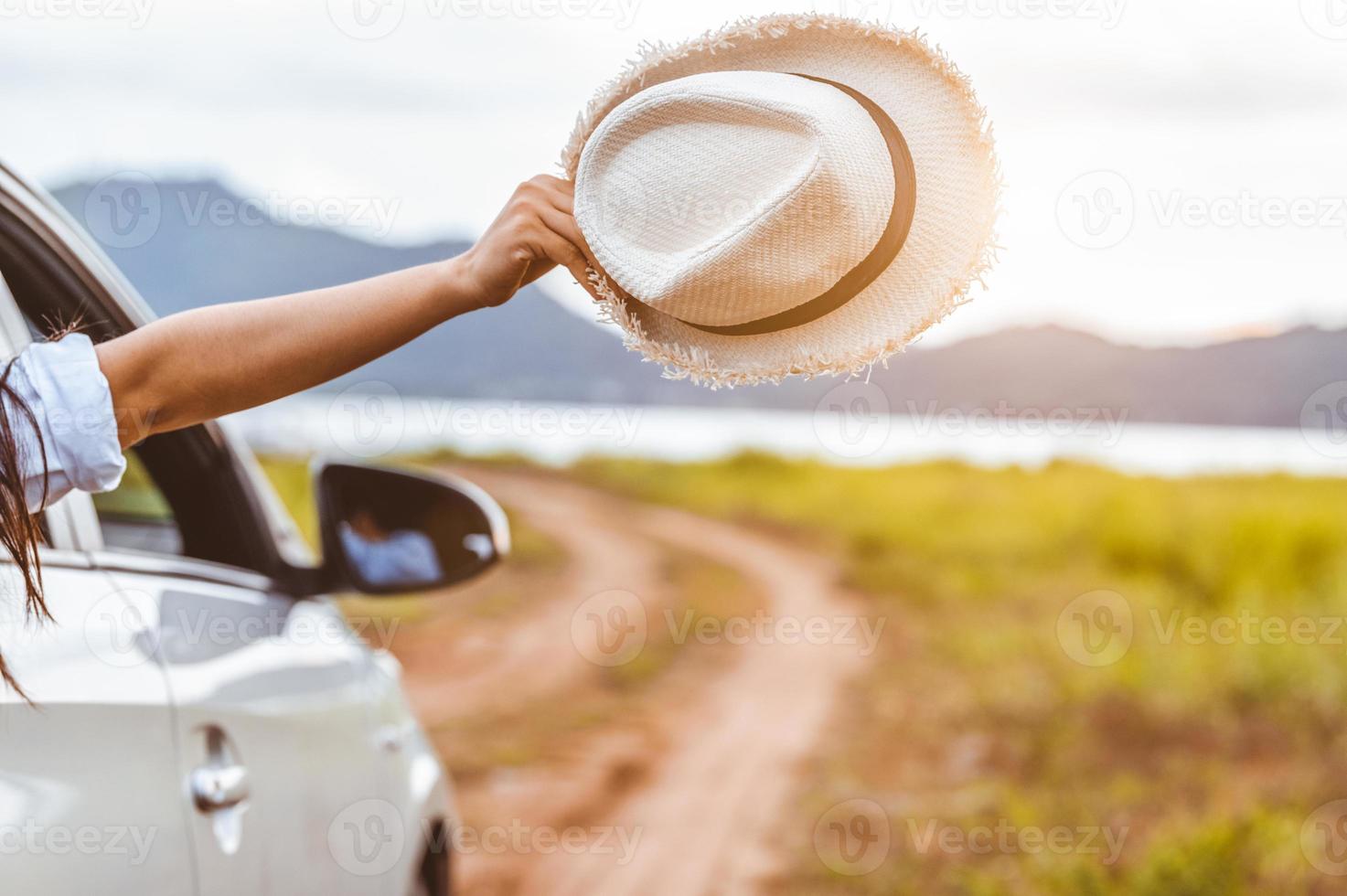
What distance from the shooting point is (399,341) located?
1.25 m

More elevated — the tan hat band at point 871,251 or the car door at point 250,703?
the tan hat band at point 871,251

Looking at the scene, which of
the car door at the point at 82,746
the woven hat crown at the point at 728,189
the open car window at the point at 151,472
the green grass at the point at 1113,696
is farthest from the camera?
the green grass at the point at 1113,696

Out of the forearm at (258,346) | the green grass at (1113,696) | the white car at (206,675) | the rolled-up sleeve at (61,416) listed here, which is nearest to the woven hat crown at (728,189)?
the forearm at (258,346)

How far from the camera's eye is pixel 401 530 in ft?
7.57

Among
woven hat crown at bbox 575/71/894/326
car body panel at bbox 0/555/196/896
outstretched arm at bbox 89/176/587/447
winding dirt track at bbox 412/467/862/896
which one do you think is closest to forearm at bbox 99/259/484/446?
outstretched arm at bbox 89/176/587/447

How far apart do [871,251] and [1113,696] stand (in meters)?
7.06

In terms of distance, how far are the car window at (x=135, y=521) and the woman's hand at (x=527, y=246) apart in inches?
52.5

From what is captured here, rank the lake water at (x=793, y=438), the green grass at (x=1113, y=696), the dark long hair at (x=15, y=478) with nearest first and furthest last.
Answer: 1. the dark long hair at (x=15, y=478)
2. the green grass at (x=1113, y=696)
3. the lake water at (x=793, y=438)

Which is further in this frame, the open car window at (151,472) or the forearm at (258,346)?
the open car window at (151,472)

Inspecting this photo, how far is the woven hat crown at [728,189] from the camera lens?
133 cm

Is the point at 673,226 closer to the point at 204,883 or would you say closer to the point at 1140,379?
the point at 204,883

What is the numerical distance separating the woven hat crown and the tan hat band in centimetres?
1

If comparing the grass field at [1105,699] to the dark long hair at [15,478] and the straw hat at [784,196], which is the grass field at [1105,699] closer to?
the straw hat at [784,196]

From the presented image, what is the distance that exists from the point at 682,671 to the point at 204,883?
745 cm
